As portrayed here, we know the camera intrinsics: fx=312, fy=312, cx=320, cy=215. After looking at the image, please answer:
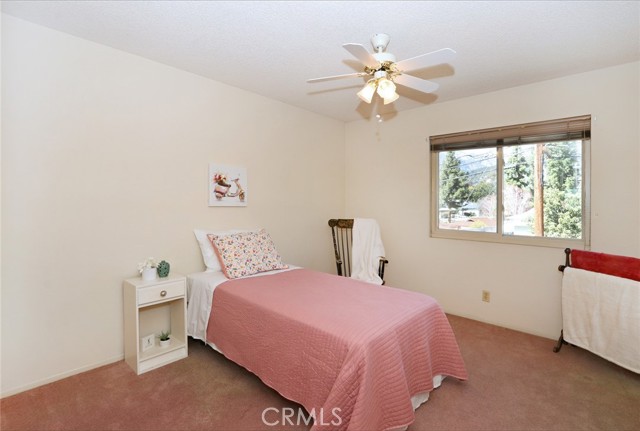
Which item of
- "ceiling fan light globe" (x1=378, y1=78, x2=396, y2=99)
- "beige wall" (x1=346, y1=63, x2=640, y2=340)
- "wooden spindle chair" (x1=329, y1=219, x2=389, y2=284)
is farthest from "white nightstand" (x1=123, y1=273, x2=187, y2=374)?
"beige wall" (x1=346, y1=63, x2=640, y2=340)

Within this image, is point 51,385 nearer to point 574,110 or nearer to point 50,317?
point 50,317

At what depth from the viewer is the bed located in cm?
151

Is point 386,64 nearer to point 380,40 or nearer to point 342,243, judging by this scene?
point 380,40

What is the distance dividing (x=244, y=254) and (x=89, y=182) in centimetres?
129

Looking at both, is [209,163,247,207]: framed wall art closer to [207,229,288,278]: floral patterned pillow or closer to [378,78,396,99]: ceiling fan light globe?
[207,229,288,278]: floral patterned pillow

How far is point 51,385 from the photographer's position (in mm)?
2109

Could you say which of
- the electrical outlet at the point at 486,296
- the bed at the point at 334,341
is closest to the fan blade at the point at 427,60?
the bed at the point at 334,341

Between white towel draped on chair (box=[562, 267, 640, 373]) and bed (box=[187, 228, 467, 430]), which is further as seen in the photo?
white towel draped on chair (box=[562, 267, 640, 373])

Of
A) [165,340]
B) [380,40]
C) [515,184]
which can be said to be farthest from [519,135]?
[165,340]

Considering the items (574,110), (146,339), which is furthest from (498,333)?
(146,339)

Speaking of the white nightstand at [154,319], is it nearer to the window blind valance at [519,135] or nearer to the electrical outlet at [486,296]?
the electrical outlet at [486,296]

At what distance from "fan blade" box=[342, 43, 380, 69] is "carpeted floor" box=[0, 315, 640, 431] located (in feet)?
6.11

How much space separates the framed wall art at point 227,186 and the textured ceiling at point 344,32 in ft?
2.86

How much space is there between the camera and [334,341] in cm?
161
